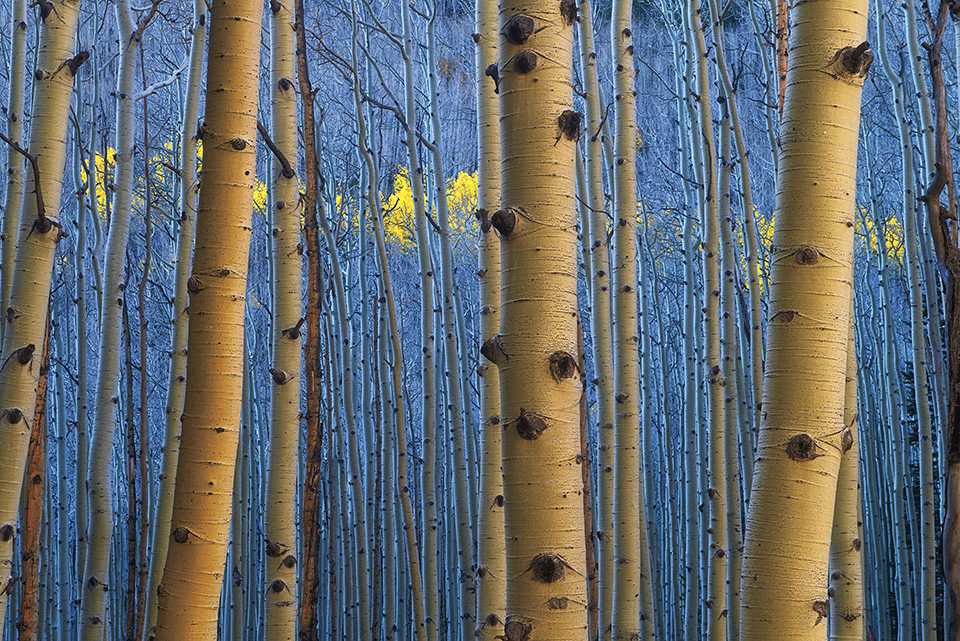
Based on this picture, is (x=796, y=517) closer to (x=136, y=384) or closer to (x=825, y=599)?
(x=825, y=599)

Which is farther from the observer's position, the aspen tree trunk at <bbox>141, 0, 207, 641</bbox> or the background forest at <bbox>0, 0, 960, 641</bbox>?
the aspen tree trunk at <bbox>141, 0, 207, 641</bbox>

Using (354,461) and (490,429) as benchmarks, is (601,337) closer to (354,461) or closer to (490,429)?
(490,429)

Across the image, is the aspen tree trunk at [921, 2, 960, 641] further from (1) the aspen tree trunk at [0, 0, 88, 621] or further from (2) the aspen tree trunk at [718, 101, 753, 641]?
(1) the aspen tree trunk at [0, 0, 88, 621]

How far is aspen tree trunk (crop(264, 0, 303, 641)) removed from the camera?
221 cm

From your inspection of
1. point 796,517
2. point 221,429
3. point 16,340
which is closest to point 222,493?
point 221,429

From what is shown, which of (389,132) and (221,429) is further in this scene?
(389,132)

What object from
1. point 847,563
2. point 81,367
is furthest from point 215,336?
point 81,367

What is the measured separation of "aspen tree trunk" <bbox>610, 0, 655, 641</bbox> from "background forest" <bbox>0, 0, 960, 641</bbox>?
31 mm

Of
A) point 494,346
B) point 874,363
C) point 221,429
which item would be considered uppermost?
point 874,363

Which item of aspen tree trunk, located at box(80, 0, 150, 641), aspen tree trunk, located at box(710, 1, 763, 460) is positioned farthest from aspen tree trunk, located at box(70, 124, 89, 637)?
aspen tree trunk, located at box(710, 1, 763, 460)

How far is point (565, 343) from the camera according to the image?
109 centimetres

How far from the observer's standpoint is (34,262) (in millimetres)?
1829

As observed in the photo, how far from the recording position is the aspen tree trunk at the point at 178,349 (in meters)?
2.71

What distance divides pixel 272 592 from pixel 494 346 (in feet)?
4.68
